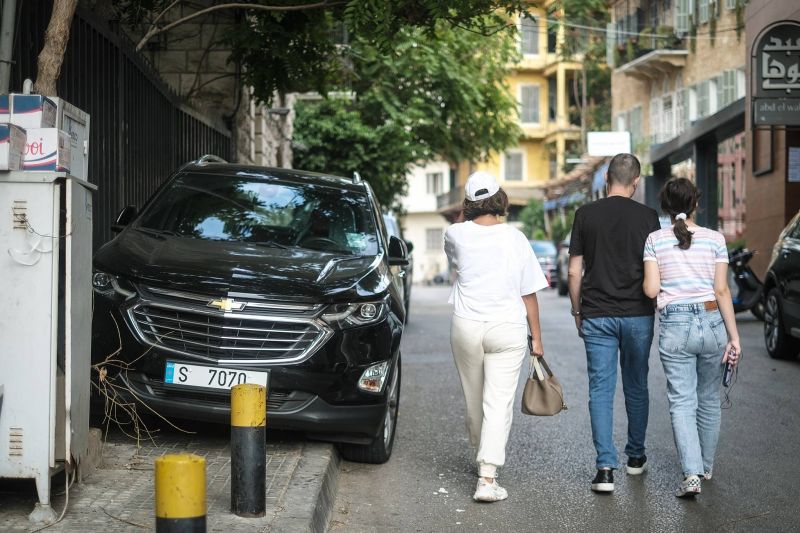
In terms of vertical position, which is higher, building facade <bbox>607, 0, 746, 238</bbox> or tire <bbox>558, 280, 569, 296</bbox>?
building facade <bbox>607, 0, 746, 238</bbox>

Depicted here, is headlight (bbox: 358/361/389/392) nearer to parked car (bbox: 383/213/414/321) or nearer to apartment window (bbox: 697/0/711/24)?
parked car (bbox: 383/213/414/321)

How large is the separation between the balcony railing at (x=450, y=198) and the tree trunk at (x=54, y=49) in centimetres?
6383

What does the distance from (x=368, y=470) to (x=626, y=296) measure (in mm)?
1990

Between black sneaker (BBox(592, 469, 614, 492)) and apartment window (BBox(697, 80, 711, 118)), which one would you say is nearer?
black sneaker (BBox(592, 469, 614, 492))

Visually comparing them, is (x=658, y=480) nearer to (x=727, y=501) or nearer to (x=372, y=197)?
(x=727, y=501)

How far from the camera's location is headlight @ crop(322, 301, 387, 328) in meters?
6.56

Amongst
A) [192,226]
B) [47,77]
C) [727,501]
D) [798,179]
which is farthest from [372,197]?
[798,179]

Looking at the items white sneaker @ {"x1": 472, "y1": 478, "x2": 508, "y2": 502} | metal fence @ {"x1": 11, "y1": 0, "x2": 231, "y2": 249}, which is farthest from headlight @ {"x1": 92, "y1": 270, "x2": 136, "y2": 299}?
white sneaker @ {"x1": 472, "y1": 478, "x2": 508, "y2": 502}

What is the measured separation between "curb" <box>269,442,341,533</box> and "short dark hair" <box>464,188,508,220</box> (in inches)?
65.3

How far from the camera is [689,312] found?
6352mm

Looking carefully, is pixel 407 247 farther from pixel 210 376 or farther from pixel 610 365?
pixel 210 376

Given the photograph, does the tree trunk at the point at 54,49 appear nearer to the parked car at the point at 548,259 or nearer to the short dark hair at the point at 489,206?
the short dark hair at the point at 489,206

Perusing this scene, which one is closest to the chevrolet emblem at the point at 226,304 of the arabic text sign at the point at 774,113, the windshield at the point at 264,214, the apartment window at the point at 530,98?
the windshield at the point at 264,214

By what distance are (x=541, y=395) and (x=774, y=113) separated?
13415 mm
